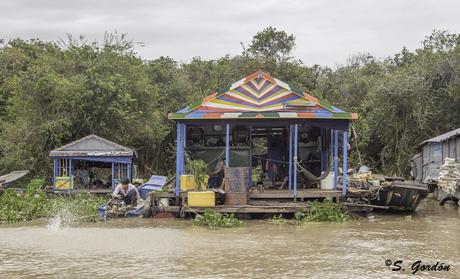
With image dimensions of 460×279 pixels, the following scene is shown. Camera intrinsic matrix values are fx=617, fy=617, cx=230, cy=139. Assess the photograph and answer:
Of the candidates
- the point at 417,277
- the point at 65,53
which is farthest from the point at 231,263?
the point at 65,53

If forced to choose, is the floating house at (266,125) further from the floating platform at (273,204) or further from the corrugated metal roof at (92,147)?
the corrugated metal roof at (92,147)

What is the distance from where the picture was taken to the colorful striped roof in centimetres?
1744

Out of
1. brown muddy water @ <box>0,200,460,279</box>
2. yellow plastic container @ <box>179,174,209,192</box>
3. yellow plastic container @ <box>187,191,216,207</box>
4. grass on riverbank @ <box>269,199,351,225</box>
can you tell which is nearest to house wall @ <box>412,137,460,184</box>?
brown muddy water @ <box>0,200,460,279</box>

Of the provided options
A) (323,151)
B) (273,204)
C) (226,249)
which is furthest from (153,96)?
(226,249)

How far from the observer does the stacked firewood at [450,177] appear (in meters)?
19.8

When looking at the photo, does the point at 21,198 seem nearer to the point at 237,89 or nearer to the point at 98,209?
the point at 98,209

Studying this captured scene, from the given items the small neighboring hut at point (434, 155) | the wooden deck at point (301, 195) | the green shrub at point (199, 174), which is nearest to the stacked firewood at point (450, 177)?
the small neighboring hut at point (434, 155)

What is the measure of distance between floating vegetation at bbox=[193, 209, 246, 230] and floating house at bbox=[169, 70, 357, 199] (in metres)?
1.86

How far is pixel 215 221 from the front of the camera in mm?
15289

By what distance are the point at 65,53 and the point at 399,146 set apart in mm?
17374

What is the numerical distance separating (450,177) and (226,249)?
36.6 feet

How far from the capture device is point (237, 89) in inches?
715

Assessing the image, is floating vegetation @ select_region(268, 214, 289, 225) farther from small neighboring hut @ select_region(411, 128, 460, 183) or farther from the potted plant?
small neighboring hut @ select_region(411, 128, 460, 183)

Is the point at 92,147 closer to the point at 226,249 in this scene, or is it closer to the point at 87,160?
the point at 87,160
